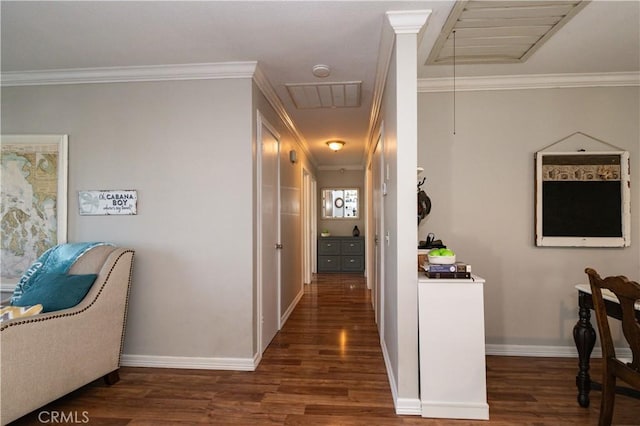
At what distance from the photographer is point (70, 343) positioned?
1.91 metres

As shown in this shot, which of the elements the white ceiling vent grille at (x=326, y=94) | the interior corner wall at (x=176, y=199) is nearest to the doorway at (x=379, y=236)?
the white ceiling vent grille at (x=326, y=94)

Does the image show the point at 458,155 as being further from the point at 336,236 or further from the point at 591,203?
the point at 336,236

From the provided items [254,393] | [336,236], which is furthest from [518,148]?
[336,236]

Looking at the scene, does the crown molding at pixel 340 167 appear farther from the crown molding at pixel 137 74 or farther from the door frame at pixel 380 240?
the crown molding at pixel 137 74

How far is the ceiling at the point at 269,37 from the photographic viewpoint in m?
1.81

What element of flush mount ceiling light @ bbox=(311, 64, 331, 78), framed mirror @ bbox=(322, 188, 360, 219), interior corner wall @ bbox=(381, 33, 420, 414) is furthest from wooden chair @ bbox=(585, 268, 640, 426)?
framed mirror @ bbox=(322, 188, 360, 219)

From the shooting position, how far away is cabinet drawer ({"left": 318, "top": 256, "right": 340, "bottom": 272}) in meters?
6.75

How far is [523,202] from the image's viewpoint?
2717 mm

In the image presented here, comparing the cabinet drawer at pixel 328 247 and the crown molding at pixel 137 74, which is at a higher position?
the crown molding at pixel 137 74

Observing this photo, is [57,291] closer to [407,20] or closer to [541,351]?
[407,20]

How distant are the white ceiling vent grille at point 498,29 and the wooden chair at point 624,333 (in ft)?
4.99

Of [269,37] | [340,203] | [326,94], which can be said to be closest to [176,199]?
[269,37]

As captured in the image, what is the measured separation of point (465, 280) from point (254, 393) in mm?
1579

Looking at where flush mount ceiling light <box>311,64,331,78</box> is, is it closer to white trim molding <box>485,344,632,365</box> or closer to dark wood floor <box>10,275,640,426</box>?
dark wood floor <box>10,275,640,426</box>
